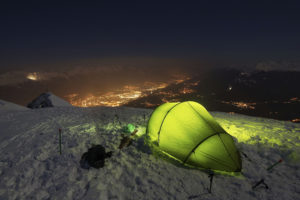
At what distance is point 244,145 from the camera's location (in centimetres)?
904

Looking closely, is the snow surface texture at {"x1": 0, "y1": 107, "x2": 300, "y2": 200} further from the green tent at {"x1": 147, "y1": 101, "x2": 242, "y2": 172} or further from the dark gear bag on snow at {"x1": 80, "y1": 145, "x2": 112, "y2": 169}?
the green tent at {"x1": 147, "y1": 101, "x2": 242, "y2": 172}

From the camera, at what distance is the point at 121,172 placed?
638cm

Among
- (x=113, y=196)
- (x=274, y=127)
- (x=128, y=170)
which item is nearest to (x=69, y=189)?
(x=113, y=196)

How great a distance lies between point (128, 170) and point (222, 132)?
4.99m

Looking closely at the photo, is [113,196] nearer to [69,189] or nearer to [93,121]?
[69,189]

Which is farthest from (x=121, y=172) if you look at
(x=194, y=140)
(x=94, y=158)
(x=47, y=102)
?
(x=47, y=102)

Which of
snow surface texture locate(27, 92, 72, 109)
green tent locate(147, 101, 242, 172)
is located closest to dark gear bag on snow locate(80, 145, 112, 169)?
green tent locate(147, 101, 242, 172)

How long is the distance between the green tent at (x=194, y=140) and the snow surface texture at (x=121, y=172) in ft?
1.73

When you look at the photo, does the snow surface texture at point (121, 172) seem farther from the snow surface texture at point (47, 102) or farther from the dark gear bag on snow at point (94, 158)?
the snow surface texture at point (47, 102)

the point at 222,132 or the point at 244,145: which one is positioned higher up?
the point at 222,132

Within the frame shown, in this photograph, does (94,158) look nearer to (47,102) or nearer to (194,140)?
(194,140)

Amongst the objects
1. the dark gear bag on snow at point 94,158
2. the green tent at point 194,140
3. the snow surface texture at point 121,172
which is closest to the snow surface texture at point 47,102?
the snow surface texture at point 121,172

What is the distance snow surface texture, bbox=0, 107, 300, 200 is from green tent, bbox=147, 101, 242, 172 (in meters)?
0.53

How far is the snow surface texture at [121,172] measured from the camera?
5.46 m
